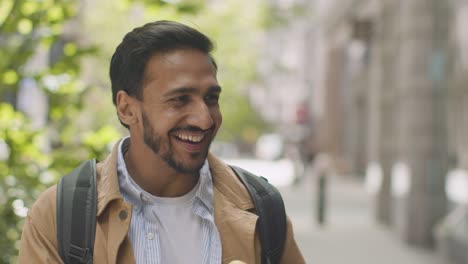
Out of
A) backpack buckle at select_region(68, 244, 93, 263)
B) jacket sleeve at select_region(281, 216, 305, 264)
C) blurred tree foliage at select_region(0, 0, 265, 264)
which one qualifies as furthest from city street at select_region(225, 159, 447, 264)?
backpack buckle at select_region(68, 244, 93, 263)

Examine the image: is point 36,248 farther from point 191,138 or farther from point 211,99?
point 211,99

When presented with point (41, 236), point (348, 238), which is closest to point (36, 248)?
point (41, 236)

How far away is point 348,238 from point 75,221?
1377cm

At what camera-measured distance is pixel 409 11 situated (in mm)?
14820

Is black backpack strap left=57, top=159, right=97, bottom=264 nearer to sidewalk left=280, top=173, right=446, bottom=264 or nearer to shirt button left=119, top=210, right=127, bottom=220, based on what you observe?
shirt button left=119, top=210, right=127, bottom=220

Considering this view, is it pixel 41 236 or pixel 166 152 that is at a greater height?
pixel 166 152

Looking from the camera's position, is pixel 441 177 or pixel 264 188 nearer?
pixel 264 188

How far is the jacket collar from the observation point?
2178 mm

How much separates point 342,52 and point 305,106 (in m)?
26.1

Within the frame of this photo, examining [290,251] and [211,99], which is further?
[290,251]

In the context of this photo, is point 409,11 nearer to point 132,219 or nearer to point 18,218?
point 18,218

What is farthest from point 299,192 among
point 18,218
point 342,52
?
point 18,218

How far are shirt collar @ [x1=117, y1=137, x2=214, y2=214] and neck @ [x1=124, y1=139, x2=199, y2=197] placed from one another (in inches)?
1.0

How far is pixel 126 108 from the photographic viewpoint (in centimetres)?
225
